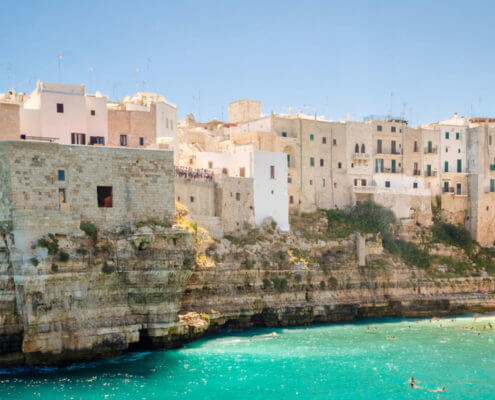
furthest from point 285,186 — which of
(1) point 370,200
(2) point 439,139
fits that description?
(2) point 439,139

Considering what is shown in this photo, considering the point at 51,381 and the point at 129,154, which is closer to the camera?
the point at 51,381

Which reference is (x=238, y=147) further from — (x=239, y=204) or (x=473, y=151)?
(x=473, y=151)

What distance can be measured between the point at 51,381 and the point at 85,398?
2.70m

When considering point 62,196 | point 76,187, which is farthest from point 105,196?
point 62,196

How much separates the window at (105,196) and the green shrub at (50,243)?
3020mm

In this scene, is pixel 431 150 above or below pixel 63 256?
above

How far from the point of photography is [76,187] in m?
29.5

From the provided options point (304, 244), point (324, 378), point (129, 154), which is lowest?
point (324, 378)

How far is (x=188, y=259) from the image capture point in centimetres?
3178

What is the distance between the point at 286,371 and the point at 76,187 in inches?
511

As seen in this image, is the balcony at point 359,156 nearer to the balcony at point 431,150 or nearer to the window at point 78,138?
the balcony at point 431,150

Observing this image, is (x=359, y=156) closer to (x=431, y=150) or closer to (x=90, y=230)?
(x=431, y=150)

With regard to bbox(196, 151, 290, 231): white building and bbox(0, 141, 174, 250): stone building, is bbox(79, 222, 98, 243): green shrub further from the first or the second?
bbox(196, 151, 290, 231): white building

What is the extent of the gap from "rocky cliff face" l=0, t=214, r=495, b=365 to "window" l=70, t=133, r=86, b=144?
7466 mm
